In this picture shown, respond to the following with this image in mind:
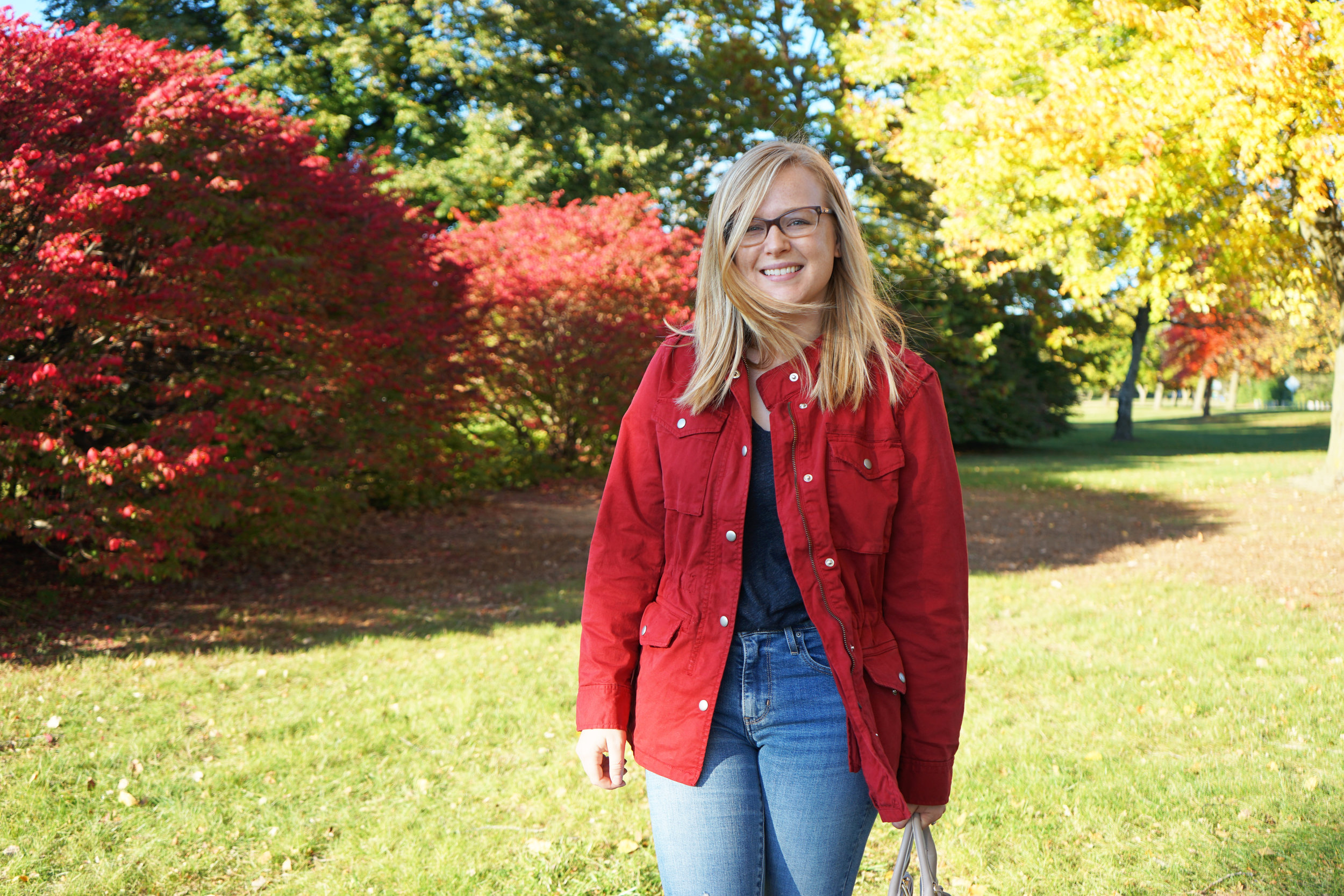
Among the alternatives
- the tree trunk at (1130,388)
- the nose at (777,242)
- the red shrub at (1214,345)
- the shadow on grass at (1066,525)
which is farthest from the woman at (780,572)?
the red shrub at (1214,345)

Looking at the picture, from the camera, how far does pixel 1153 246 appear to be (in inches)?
462

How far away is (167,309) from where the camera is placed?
620 centimetres

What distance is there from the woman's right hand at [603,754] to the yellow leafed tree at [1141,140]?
27.5 ft

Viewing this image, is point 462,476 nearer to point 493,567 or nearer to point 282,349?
point 493,567

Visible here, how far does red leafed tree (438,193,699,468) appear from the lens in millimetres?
13523

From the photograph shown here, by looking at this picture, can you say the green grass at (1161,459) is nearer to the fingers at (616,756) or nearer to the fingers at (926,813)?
the fingers at (926,813)

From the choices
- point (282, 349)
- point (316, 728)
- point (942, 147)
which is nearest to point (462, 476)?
point (282, 349)

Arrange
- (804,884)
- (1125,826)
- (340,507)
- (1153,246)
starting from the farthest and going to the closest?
1. (1153,246)
2. (340,507)
3. (1125,826)
4. (804,884)

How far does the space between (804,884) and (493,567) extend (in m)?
7.70

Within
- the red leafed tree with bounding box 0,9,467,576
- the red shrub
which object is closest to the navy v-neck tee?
A: the red leafed tree with bounding box 0,9,467,576

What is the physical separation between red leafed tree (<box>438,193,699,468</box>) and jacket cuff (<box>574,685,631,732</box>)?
11585 millimetres

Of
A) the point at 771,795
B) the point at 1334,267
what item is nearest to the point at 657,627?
the point at 771,795

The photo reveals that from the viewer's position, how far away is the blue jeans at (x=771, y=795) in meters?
1.76

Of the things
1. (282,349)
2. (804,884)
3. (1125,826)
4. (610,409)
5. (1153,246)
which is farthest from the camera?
(610,409)
